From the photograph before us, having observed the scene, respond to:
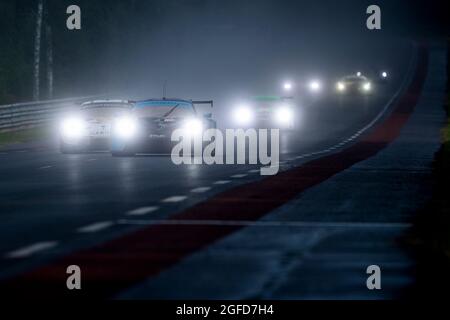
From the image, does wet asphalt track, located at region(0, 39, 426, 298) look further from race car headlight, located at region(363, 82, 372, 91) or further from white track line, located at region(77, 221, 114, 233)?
race car headlight, located at region(363, 82, 372, 91)

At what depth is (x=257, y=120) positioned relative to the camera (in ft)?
167

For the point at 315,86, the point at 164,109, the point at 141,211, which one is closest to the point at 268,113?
the point at 164,109

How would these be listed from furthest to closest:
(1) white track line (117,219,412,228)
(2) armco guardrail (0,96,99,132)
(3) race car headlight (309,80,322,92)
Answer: (3) race car headlight (309,80,322,92)
(2) armco guardrail (0,96,99,132)
(1) white track line (117,219,412,228)

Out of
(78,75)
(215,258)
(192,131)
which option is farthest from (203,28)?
(215,258)

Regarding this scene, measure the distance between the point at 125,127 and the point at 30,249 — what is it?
1806 cm

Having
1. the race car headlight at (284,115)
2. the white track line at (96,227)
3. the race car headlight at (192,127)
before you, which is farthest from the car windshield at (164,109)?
the race car headlight at (284,115)

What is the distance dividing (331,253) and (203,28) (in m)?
131

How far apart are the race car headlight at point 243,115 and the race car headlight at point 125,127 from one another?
1926 centimetres

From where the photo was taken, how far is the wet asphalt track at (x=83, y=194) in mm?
13953

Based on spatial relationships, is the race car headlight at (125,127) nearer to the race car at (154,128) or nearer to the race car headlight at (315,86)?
the race car at (154,128)

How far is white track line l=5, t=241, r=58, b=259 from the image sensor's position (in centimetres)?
1269

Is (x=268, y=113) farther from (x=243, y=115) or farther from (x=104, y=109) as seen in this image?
(x=104, y=109)

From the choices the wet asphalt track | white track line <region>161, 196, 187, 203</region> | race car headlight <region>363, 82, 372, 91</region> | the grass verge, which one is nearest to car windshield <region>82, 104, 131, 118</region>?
the wet asphalt track

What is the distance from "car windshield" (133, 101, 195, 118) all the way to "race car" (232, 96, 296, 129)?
17.6 metres
